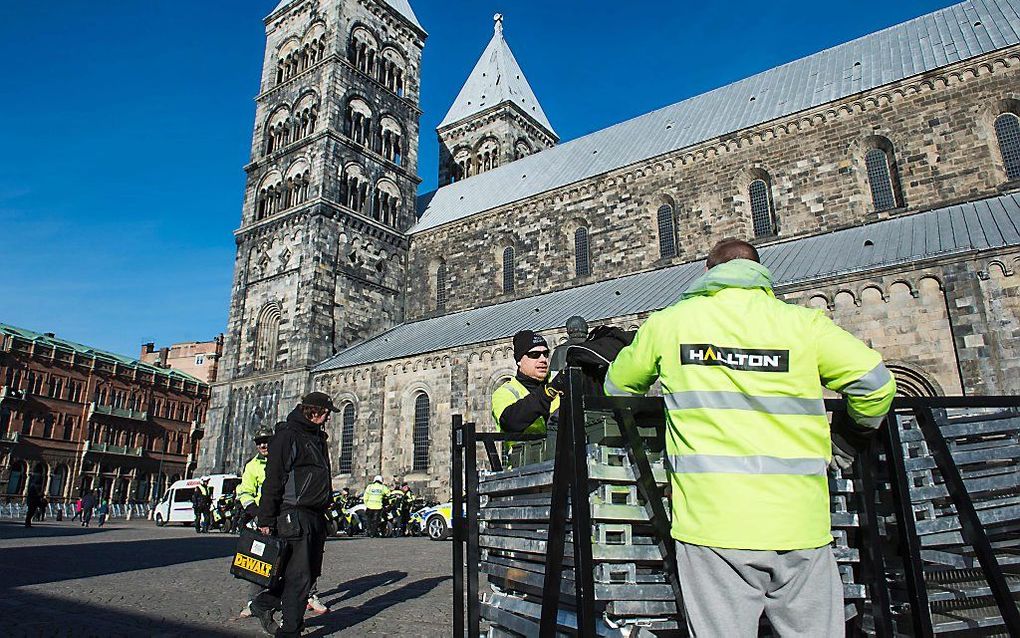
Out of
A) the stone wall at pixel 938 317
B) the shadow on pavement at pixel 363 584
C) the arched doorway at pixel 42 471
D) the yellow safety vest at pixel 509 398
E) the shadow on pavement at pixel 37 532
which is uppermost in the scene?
the stone wall at pixel 938 317

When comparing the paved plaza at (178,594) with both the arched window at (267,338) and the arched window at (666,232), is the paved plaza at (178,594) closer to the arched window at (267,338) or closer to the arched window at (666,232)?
the arched window at (666,232)

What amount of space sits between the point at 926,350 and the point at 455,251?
1896cm

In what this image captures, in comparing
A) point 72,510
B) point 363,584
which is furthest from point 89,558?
point 72,510

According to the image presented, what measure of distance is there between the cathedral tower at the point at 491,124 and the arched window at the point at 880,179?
818 inches

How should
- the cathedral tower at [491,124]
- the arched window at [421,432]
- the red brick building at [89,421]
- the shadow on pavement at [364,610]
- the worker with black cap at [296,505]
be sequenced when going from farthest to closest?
1. the cathedral tower at [491,124]
2. the red brick building at [89,421]
3. the arched window at [421,432]
4. the shadow on pavement at [364,610]
5. the worker with black cap at [296,505]

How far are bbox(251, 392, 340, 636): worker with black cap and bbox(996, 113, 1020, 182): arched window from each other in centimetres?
1905

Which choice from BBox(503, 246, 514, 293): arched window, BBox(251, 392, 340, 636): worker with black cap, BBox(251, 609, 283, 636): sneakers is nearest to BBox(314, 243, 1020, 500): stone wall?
BBox(503, 246, 514, 293): arched window

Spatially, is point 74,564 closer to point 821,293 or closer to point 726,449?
point 726,449

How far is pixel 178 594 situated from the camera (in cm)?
682

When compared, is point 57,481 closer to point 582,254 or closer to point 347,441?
point 347,441

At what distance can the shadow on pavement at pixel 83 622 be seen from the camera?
4.86m

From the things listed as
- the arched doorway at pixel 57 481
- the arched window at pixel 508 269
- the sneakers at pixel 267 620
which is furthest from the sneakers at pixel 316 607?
the arched doorway at pixel 57 481

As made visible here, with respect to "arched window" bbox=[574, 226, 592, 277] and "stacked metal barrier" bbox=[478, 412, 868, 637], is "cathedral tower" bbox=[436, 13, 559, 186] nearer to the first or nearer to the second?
"arched window" bbox=[574, 226, 592, 277]

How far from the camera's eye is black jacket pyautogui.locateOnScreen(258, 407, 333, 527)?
5145 mm
